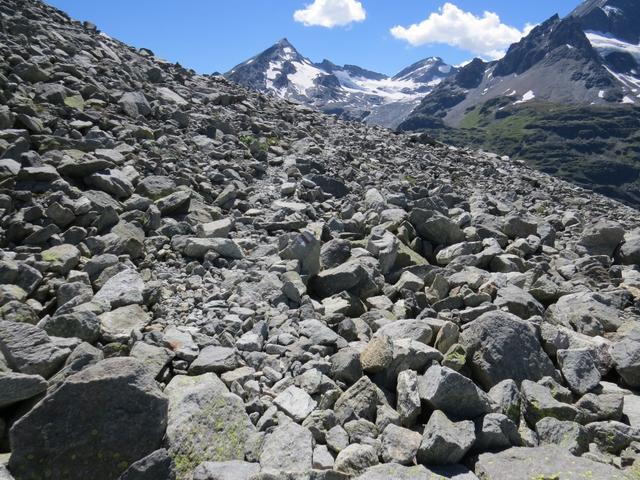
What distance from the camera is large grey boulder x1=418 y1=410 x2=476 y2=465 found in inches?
231

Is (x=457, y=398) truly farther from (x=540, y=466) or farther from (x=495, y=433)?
(x=540, y=466)

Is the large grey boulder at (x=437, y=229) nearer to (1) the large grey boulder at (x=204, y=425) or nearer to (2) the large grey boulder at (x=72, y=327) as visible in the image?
(1) the large grey boulder at (x=204, y=425)

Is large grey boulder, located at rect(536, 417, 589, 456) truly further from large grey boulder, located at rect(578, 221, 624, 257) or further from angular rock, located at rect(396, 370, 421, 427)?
large grey boulder, located at rect(578, 221, 624, 257)

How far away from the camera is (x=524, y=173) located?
2983cm

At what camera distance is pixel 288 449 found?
237 inches

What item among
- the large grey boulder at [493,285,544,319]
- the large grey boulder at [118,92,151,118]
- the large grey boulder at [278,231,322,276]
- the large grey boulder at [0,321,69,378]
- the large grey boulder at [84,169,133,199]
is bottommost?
the large grey boulder at [493,285,544,319]

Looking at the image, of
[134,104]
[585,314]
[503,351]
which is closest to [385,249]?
[585,314]

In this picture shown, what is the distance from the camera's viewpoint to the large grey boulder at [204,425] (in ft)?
19.9

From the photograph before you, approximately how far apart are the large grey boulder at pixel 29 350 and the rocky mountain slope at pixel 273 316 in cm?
2

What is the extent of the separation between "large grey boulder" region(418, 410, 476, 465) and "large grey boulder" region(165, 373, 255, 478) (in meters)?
2.43

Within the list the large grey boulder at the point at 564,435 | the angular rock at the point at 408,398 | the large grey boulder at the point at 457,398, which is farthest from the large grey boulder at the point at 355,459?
the large grey boulder at the point at 564,435

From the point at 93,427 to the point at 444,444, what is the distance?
14.3 feet

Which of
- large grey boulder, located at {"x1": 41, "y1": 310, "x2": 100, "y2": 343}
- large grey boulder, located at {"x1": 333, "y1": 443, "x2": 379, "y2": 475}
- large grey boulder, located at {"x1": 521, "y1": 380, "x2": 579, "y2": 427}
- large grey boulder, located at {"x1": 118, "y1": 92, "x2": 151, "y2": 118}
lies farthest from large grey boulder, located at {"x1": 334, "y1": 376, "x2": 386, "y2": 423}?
large grey boulder, located at {"x1": 118, "y1": 92, "x2": 151, "y2": 118}

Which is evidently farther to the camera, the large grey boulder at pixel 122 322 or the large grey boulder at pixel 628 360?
the large grey boulder at pixel 628 360
